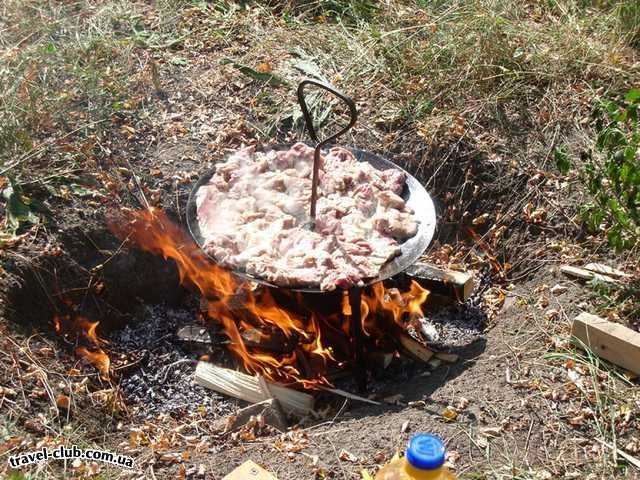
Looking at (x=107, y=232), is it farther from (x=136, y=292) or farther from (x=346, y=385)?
(x=346, y=385)

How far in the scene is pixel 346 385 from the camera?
4.48 metres

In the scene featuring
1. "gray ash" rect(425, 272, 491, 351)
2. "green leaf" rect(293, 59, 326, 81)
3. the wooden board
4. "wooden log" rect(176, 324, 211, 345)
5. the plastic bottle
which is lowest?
"gray ash" rect(425, 272, 491, 351)

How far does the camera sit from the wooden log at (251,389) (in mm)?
4238

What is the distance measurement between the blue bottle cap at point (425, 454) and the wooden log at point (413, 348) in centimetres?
202

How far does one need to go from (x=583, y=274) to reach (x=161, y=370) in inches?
107

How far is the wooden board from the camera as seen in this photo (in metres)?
3.23

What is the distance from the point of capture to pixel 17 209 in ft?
14.9

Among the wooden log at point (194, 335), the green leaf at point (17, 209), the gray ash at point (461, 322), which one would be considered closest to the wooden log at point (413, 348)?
the gray ash at point (461, 322)

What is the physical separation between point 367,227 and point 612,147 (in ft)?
4.62

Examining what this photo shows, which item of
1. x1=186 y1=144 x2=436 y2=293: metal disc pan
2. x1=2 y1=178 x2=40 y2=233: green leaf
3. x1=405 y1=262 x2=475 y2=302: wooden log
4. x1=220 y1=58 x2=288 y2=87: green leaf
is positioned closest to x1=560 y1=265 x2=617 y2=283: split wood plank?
x1=405 y1=262 x2=475 y2=302: wooden log

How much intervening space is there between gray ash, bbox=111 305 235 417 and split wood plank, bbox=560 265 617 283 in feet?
7.35

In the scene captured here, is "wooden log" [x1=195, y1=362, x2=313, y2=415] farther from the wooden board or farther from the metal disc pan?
the wooden board

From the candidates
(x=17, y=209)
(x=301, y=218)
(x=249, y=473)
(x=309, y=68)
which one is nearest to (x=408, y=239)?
(x=301, y=218)

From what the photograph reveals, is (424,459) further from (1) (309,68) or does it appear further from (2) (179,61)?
(2) (179,61)
